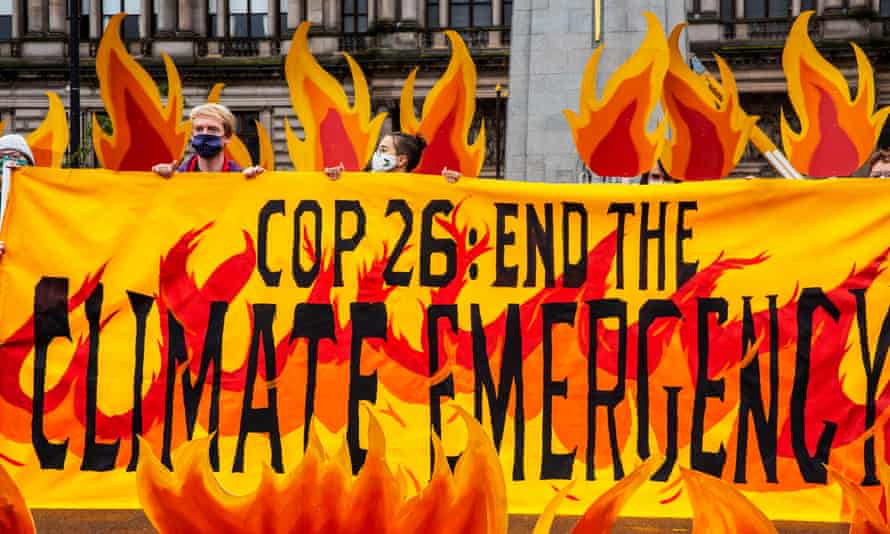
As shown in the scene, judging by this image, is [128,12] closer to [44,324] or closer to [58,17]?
[58,17]

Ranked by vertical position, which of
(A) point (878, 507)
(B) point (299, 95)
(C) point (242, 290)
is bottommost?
(A) point (878, 507)

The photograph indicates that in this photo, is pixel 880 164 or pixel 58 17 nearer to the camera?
pixel 880 164

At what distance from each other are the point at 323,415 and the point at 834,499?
5.69 feet

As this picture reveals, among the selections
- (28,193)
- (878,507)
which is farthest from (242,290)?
(878,507)

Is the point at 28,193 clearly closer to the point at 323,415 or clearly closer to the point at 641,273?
the point at 323,415

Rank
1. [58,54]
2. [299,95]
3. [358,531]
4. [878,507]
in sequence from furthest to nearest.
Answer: [58,54], [299,95], [878,507], [358,531]

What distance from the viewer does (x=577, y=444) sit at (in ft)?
16.6

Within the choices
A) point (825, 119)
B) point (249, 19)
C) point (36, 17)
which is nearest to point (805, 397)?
point (825, 119)

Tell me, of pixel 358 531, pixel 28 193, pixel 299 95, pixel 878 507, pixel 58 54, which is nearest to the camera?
pixel 358 531

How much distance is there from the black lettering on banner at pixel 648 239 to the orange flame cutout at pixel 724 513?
765mm

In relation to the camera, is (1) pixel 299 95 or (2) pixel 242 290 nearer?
(2) pixel 242 290

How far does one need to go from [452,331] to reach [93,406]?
1254mm

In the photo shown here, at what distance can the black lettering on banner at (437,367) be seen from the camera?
5055 mm

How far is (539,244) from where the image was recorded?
5230 millimetres
